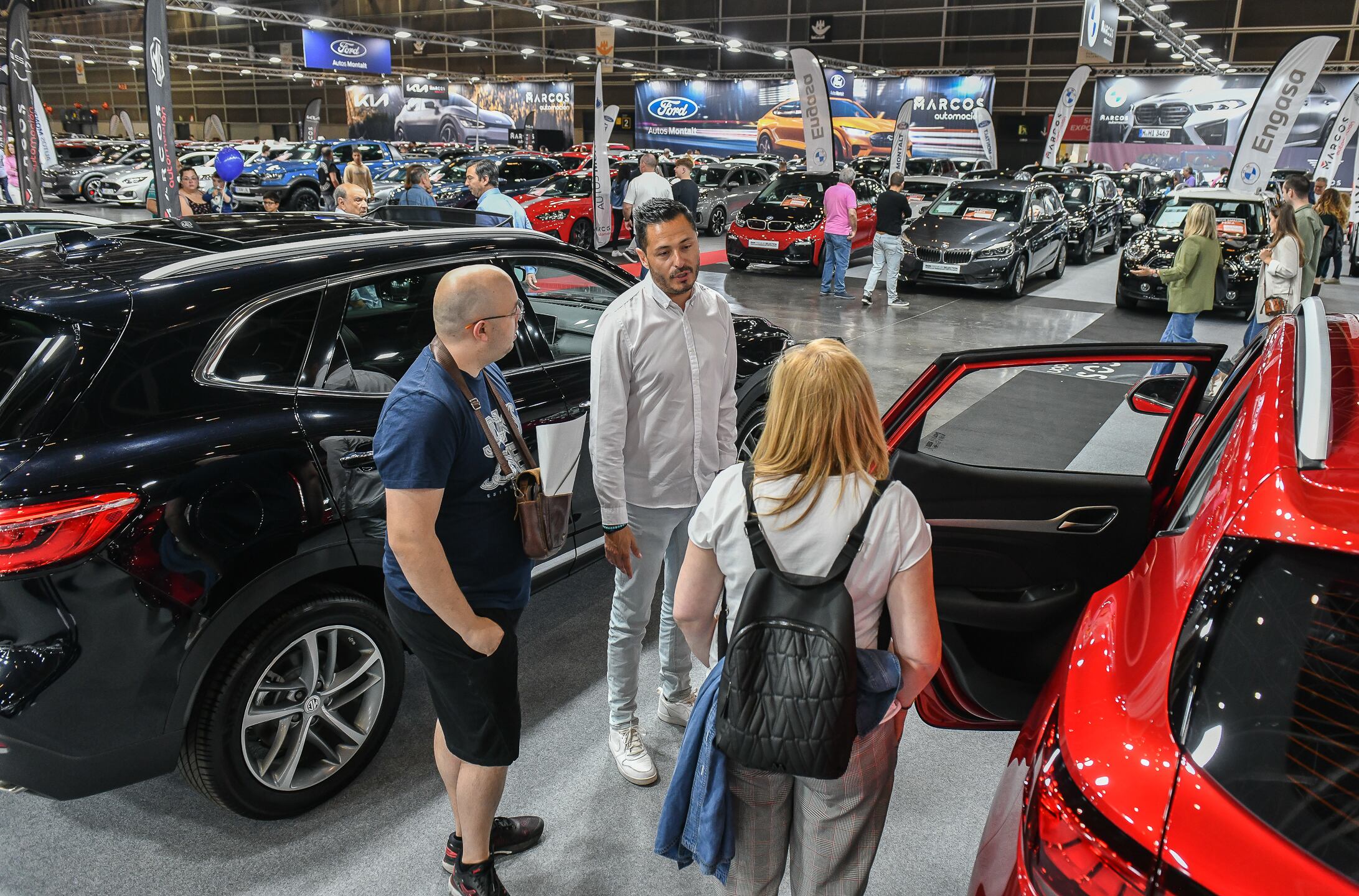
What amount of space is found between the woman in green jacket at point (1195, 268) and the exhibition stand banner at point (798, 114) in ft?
84.4

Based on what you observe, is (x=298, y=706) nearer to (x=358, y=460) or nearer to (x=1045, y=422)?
(x=358, y=460)

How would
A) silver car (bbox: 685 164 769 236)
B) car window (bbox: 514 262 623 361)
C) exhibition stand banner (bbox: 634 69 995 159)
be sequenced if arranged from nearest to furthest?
car window (bbox: 514 262 623 361), silver car (bbox: 685 164 769 236), exhibition stand banner (bbox: 634 69 995 159)

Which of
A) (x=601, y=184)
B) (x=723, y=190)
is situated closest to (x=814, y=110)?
(x=723, y=190)

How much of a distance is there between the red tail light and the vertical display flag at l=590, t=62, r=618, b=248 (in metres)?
12.8

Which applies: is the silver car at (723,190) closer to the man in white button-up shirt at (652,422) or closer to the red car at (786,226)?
the red car at (786,226)

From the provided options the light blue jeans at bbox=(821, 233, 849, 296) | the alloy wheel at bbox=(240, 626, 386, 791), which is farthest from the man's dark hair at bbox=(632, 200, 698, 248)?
the light blue jeans at bbox=(821, 233, 849, 296)

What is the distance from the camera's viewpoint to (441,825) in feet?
9.13

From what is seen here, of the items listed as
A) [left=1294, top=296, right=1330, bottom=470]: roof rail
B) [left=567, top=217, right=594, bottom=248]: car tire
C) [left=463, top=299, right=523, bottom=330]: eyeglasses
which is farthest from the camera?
[left=567, top=217, right=594, bottom=248]: car tire

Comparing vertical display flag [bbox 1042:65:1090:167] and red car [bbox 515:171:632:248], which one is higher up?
vertical display flag [bbox 1042:65:1090:167]

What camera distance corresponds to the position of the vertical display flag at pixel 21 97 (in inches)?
439

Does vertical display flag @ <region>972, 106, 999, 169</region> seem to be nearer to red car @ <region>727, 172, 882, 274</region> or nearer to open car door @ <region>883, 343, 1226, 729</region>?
red car @ <region>727, 172, 882, 274</region>

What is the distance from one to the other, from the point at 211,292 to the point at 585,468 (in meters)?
1.61

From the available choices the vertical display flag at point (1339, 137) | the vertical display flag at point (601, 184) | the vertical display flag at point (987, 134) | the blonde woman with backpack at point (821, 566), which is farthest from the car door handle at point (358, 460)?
the vertical display flag at point (987, 134)

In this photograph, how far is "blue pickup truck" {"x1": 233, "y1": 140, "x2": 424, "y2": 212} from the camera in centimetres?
2081
